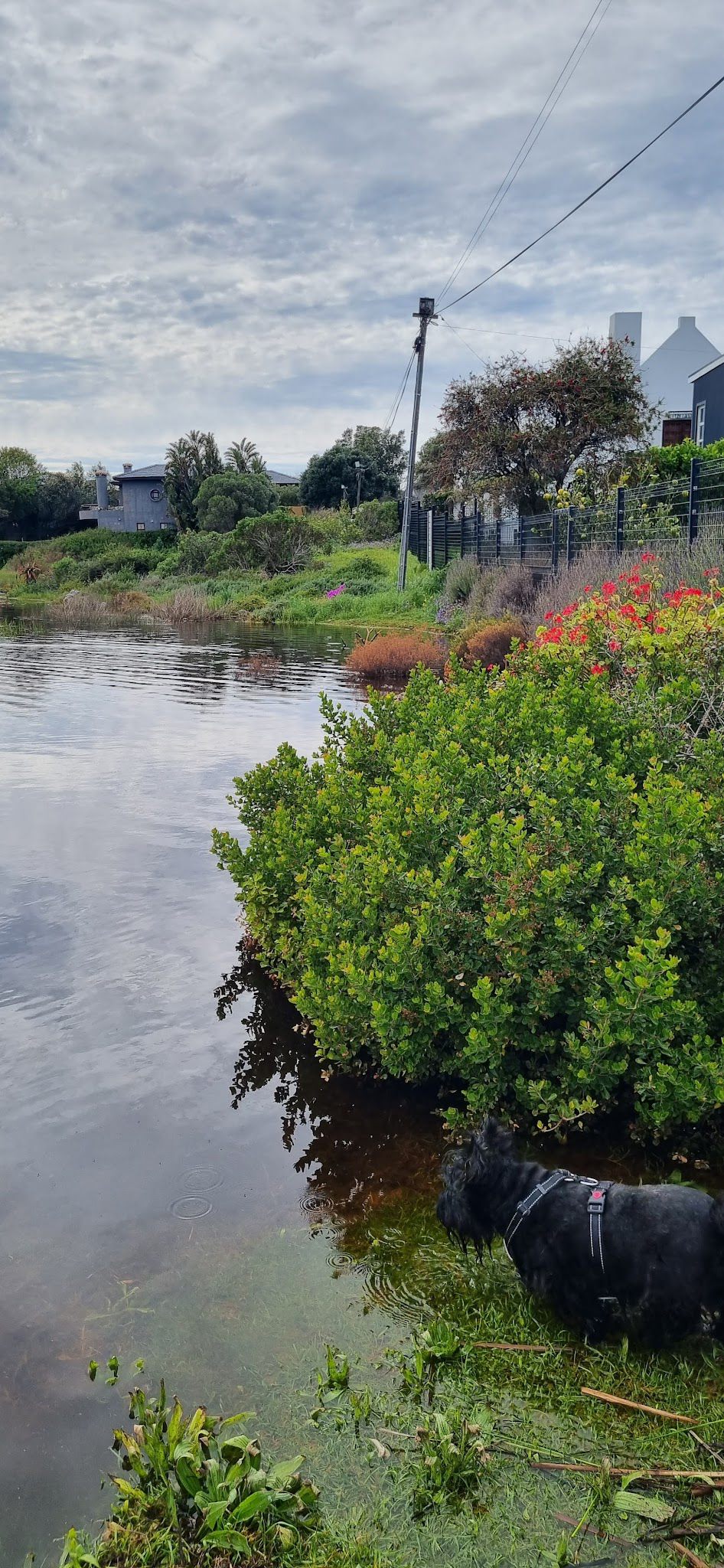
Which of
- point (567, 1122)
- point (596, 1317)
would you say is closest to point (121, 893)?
point (567, 1122)

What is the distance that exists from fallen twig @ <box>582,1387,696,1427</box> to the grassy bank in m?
24.0

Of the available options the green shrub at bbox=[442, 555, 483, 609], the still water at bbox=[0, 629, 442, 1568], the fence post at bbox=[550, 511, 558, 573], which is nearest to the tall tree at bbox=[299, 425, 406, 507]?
the green shrub at bbox=[442, 555, 483, 609]

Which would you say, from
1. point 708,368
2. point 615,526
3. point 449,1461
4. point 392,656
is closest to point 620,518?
point 615,526

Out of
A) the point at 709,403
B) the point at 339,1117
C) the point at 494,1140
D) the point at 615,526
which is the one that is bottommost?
the point at 339,1117

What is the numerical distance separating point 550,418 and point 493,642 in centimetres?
1623

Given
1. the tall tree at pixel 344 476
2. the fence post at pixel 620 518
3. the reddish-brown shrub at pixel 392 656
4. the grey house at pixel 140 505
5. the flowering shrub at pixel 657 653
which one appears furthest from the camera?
the grey house at pixel 140 505

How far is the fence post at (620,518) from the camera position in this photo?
15.8m

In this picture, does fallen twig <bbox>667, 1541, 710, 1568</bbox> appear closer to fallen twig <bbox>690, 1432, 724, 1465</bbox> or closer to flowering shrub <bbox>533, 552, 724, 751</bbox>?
fallen twig <bbox>690, 1432, 724, 1465</bbox>

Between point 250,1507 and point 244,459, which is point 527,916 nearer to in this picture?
point 250,1507

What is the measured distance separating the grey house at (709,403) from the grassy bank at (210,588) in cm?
1052

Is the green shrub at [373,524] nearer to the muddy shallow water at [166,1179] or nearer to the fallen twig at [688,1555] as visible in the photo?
the muddy shallow water at [166,1179]

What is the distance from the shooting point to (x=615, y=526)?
1636 cm

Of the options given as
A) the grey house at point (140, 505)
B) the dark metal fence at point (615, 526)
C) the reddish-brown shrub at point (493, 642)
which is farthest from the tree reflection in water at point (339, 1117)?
the grey house at point (140, 505)

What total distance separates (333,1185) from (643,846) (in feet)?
5.69
